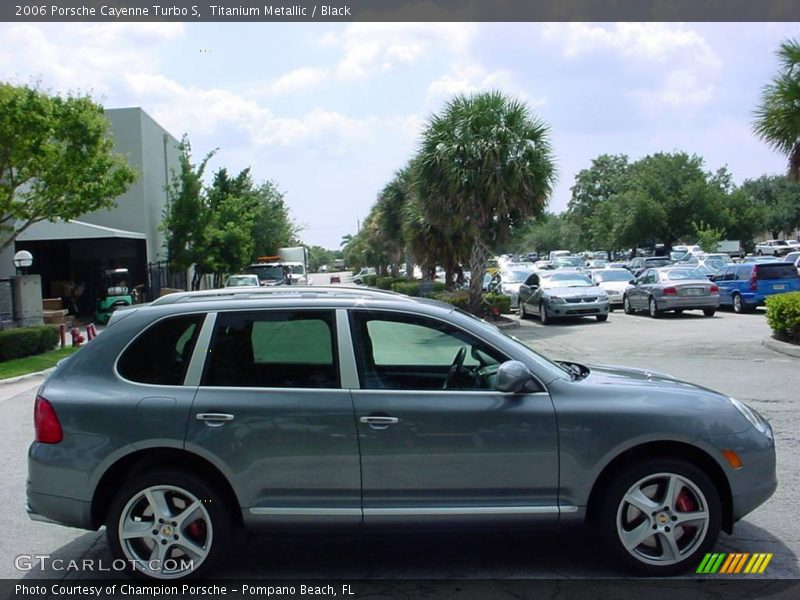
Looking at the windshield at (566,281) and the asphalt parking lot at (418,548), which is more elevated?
the windshield at (566,281)

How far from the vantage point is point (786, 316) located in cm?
1430

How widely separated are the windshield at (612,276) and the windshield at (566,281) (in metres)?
4.57

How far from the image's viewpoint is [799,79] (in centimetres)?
1454

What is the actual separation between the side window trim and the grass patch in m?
12.0

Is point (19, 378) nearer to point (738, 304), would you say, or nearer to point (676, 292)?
point (676, 292)

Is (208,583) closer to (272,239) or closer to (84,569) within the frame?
(84,569)

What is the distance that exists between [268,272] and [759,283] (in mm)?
23517

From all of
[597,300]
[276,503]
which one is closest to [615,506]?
[276,503]

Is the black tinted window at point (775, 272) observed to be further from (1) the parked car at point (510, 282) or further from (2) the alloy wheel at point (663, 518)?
(2) the alloy wheel at point (663, 518)

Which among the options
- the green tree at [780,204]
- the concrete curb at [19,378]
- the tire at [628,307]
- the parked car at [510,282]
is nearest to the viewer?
the concrete curb at [19,378]

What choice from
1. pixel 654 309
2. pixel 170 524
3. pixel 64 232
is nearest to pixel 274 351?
pixel 170 524

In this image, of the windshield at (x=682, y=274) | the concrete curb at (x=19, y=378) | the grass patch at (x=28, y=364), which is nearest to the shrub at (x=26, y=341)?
the grass patch at (x=28, y=364)

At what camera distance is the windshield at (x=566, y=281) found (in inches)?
913

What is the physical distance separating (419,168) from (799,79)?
35.5ft
